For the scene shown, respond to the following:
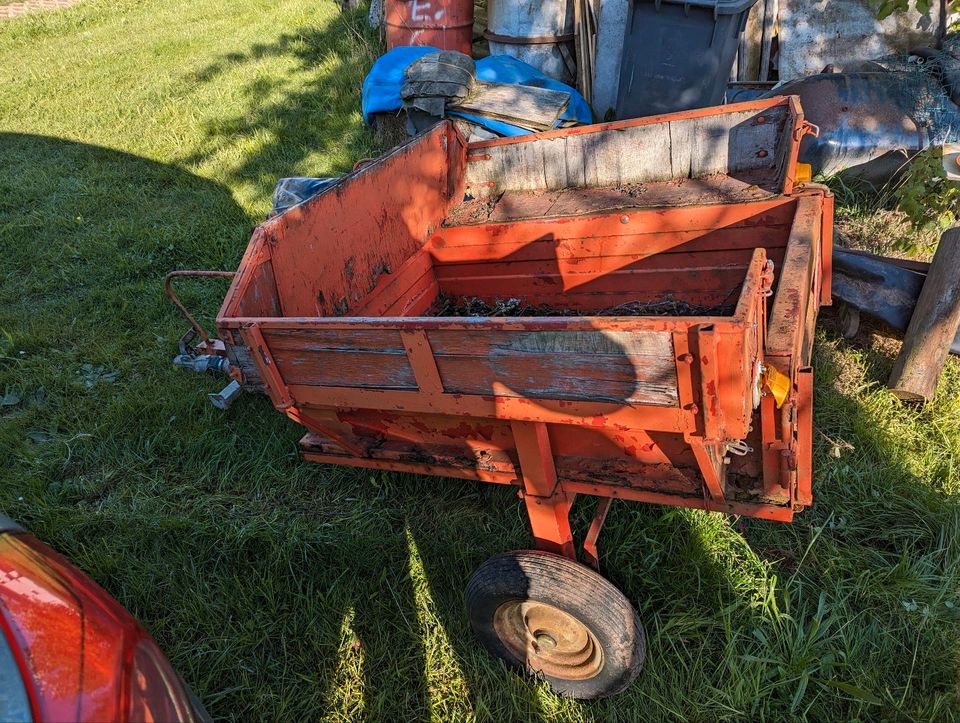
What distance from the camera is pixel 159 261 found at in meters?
5.23

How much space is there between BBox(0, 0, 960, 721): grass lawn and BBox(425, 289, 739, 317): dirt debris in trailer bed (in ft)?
2.80

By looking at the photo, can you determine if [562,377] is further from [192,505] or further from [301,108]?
[301,108]

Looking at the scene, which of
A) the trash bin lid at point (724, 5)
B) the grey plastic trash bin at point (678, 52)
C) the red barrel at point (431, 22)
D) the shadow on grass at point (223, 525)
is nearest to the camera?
the shadow on grass at point (223, 525)

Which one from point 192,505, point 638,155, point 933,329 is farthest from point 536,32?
point 192,505

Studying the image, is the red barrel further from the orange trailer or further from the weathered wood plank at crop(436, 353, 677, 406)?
the weathered wood plank at crop(436, 353, 677, 406)

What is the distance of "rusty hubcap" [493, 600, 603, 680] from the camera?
2.18m

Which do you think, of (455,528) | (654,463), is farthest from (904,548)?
(455,528)

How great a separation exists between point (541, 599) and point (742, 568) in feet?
3.27

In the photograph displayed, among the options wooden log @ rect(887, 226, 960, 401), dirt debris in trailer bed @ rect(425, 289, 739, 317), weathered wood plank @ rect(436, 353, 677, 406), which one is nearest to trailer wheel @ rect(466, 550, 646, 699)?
weathered wood plank @ rect(436, 353, 677, 406)

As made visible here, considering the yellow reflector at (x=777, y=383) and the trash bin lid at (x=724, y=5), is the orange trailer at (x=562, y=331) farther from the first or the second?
the trash bin lid at (x=724, y=5)

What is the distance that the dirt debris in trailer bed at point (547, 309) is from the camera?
3096 mm

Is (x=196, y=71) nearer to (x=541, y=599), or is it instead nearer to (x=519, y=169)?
(x=519, y=169)

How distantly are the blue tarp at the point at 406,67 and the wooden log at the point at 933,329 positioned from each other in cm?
319

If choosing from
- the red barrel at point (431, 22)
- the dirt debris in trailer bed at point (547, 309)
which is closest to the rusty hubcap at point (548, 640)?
the dirt debris in trailer bed at point (547, 309)
